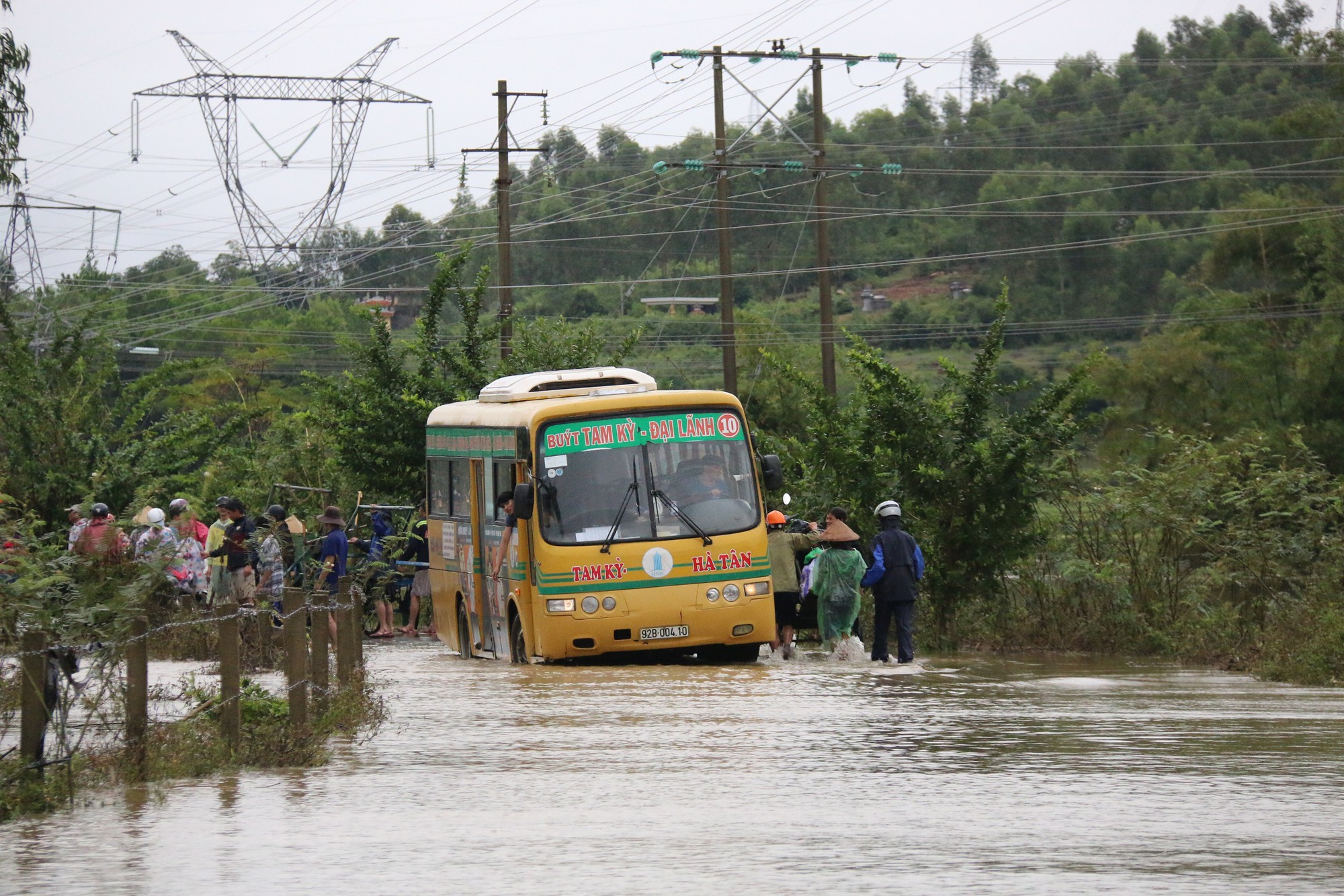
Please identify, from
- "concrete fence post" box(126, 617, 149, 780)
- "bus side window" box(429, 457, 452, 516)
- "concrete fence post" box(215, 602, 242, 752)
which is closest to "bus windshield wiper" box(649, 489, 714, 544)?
"bus side window" box(429, 457, 452, 516)

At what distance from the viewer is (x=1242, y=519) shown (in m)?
22.0

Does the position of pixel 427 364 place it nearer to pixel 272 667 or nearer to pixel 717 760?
pixel 272 667

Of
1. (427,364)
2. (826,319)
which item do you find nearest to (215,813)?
(427,364)

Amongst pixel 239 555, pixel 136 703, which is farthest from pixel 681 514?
pixel 136 703

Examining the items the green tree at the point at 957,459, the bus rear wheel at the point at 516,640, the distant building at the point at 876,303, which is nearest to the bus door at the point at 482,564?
the bus rear wheel at the point at 516,640

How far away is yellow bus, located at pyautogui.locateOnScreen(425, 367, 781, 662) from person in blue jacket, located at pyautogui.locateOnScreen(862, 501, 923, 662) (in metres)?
1.10

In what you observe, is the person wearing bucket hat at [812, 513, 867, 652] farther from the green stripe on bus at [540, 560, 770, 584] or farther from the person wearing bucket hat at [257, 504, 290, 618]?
the person wearing bucket hat at [257, 504, 290, 618]

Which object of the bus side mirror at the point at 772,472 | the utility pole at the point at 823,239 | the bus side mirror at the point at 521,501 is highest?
the utility pole at the point at 823,239

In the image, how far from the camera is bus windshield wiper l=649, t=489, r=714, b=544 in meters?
17.7

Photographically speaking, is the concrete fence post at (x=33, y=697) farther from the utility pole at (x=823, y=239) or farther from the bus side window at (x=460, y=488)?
the utility pole at (x=823, y=239)

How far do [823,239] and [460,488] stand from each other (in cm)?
1900

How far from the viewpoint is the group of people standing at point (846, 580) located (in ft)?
59.4

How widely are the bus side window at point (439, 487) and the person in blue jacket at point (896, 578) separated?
230 inches

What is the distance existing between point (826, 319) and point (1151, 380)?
913 inches
